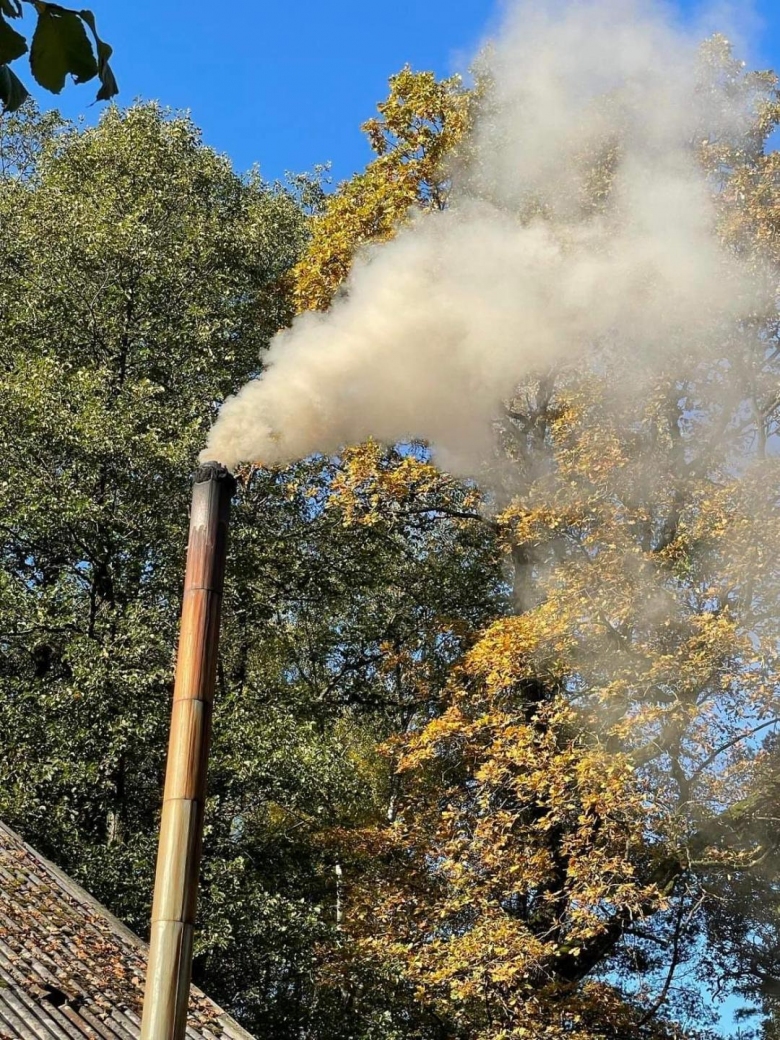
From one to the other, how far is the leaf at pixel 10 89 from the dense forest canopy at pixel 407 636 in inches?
444

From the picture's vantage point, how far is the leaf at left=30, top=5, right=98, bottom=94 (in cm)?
257

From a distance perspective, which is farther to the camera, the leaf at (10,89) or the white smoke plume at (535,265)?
the white smoke plume at (535,265)

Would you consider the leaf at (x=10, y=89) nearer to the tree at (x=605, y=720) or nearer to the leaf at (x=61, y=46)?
the leaf at (x=61, y=46)

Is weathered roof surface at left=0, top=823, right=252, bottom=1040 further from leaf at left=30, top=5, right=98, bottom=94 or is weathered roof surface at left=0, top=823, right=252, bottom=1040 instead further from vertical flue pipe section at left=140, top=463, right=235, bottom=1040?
leaf at left=30, top=5, right=98, bottom=94

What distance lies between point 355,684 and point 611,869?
6.65 meters

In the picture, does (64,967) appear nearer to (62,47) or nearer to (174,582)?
(174,582)

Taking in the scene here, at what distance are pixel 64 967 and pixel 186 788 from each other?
4343 millimetres

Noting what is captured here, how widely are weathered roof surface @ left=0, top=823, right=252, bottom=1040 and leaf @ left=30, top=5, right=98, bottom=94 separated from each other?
22.7ft

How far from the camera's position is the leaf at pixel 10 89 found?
106 inches

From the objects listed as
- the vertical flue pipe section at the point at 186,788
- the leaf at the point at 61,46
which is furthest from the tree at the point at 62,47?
the vertical flue pipe section at the point at 186,788

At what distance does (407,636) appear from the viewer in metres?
18.4

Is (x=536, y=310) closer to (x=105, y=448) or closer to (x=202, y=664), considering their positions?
(x=105, y=448)

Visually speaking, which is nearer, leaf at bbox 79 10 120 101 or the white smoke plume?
leaf at bbox 79 10 120 101

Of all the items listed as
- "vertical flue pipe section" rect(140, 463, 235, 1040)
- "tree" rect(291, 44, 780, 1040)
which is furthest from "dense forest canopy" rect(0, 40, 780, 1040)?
"vertical flue pipe section" rect(140, 463, 235, 1040)
